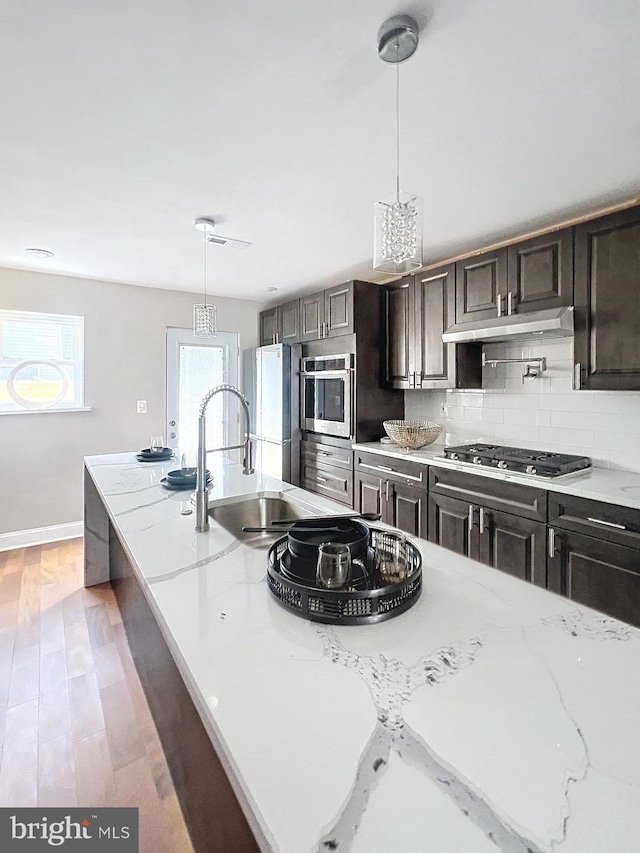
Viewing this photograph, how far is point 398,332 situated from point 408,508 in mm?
1407

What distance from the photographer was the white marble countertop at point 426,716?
1.55 ft

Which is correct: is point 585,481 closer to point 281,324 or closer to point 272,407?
point 272,407

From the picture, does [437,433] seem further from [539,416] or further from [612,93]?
[612,93]

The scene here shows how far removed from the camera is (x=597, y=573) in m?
2.02

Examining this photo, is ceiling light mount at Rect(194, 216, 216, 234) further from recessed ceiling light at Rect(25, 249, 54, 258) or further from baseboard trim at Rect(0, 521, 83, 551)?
baseboard trim at Rect(0, 521, 83, 551)

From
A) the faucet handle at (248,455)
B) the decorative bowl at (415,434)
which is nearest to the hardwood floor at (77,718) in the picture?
the faucet handle at (248,455)

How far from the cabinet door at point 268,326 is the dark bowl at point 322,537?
3.53 meters

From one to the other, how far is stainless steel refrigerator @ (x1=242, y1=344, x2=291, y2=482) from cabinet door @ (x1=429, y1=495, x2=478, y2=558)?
5.62 ft

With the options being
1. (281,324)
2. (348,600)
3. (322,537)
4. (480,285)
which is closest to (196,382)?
(281,324)

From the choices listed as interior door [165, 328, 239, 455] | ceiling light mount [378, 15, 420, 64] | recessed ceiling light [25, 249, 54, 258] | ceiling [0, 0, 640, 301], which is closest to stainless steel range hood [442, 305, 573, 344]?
ceiling [0, 0, 640, 301]

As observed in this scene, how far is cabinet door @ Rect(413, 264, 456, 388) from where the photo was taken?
300 cm

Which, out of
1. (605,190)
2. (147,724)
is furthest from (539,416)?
(147,724)

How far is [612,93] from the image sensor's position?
4.79 feet

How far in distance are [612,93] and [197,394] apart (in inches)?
158
